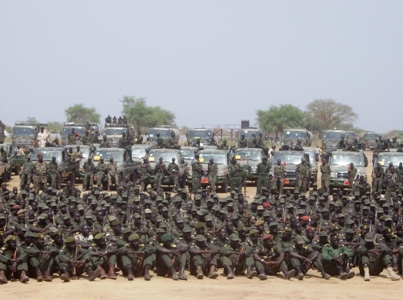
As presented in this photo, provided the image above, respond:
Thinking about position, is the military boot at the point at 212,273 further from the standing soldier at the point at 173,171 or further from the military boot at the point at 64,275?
the standing soldier at the point at 173,171

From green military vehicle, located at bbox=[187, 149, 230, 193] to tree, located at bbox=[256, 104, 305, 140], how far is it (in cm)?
4805

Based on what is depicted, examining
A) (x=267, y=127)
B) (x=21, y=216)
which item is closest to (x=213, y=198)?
(x=21, y=216)

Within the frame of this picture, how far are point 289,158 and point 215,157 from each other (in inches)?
110

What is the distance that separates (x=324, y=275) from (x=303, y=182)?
1165 cm

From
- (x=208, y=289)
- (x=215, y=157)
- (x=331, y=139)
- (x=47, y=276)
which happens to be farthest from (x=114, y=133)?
(x=208, y=289)

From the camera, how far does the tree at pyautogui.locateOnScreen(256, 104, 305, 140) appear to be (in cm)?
7656

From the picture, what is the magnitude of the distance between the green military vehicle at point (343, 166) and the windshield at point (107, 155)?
7.75 metres

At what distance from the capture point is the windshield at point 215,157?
27.4 m

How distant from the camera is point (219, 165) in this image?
2705 centimetres

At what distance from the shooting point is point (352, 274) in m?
Result: 13.2

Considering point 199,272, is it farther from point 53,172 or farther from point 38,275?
point 53,172

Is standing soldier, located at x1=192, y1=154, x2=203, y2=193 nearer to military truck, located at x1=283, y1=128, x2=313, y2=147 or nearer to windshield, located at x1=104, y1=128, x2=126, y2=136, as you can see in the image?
windshield, located at x1=104, y1=128, x2=126, y2=136

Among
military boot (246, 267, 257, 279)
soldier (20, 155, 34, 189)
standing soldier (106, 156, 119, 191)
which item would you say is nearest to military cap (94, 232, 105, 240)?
military boot (246, 267, 257, 279)

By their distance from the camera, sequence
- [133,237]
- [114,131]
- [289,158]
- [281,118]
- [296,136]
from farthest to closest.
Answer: [281,118]
[296,136]
[114,131]
[289,158]
[133,237]
